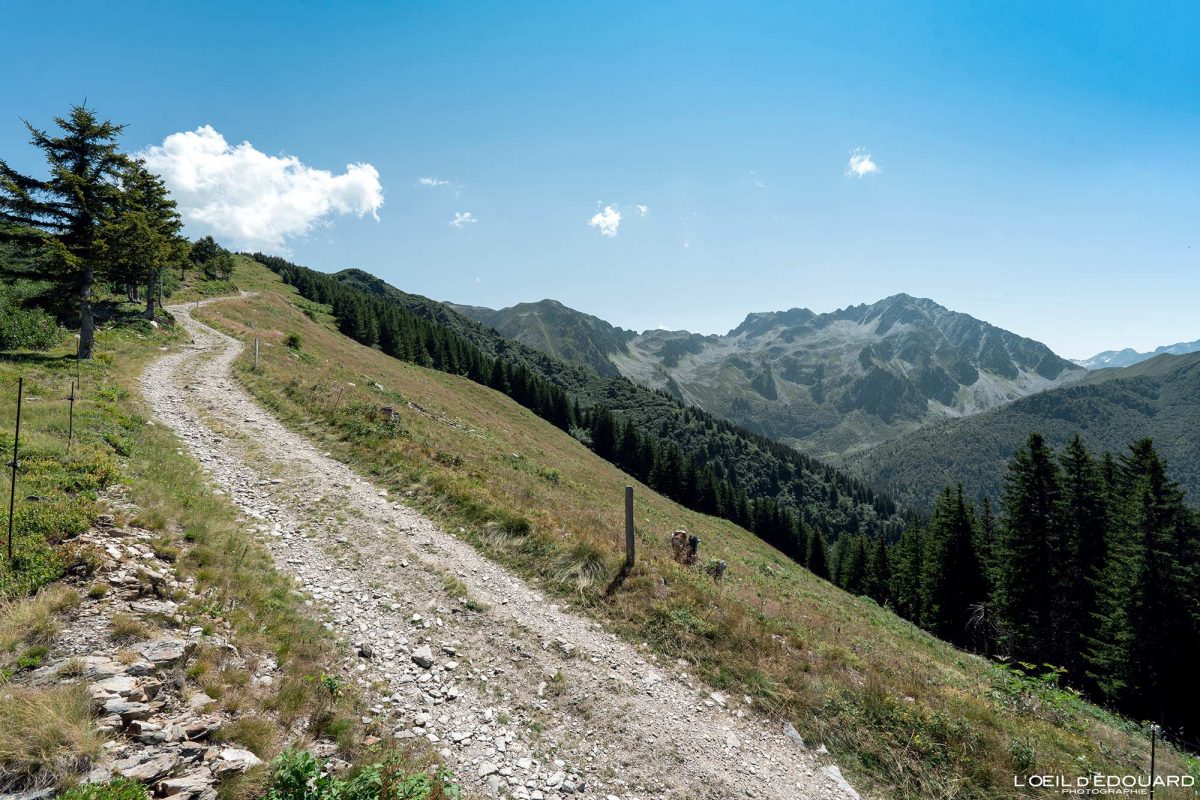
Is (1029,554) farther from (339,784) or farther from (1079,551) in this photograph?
(339,784)

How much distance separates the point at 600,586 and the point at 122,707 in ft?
26.9

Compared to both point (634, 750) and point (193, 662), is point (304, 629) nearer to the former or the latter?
point (193, 662)

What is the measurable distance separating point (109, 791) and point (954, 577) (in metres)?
54.1

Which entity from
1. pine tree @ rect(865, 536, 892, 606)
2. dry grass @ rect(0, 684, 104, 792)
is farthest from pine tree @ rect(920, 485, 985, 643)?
dry grass @ rect(0, 684, 104, 792)

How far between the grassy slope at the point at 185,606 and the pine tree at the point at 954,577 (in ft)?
165

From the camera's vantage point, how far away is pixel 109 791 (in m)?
4.19

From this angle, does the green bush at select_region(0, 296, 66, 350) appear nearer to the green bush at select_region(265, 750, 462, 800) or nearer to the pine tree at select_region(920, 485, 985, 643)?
the green bush at select_region(265, 750, 462, 800)

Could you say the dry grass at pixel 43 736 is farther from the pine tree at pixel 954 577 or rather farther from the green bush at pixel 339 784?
the pine tree at pixel 954 577

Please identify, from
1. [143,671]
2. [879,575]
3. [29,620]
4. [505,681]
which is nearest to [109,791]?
[143,671]

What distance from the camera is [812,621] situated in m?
13.3

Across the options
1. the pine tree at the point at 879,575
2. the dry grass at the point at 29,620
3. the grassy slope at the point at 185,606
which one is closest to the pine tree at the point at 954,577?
the pine tree at the point at 879,575

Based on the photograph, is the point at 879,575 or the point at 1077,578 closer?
the point at 1077,578

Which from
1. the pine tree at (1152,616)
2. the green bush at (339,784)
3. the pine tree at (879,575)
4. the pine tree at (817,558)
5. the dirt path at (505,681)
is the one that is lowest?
the pine tree at (817,558)

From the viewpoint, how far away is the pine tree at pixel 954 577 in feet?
136
